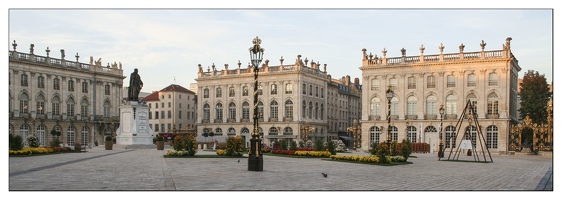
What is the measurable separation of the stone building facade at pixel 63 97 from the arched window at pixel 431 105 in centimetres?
3412

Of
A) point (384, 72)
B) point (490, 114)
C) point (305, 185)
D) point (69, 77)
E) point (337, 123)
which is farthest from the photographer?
point (337, 123)

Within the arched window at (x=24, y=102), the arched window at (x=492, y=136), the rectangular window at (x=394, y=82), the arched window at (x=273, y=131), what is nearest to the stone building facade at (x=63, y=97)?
the arched window at (x=24, y=102)

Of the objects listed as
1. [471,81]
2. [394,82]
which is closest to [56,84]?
[394,82]

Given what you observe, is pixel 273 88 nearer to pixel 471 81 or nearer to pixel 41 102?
pixel 471 81

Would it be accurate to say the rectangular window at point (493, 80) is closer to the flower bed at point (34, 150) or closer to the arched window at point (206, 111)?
the arched window at point (206, 111)

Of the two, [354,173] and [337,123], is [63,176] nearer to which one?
[354,173]

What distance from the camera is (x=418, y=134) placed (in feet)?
218

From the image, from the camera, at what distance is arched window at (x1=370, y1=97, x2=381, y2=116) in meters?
69.1

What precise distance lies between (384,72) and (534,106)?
52.6 feet

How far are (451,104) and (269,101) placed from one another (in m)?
26.8

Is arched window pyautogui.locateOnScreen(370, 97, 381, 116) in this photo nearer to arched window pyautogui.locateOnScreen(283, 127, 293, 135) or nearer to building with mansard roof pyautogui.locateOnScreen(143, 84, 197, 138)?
arched window pyautogui.locateOnScreen(283, 127, 293, 135)

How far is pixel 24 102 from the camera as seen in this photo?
7125 cm

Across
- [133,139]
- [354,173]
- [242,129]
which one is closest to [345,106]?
[242,129]

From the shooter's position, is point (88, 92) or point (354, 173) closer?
point (354, 173)
